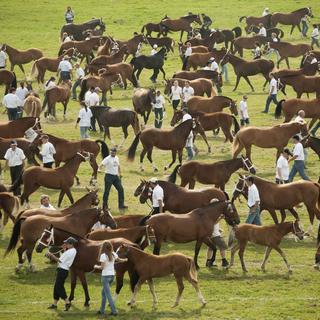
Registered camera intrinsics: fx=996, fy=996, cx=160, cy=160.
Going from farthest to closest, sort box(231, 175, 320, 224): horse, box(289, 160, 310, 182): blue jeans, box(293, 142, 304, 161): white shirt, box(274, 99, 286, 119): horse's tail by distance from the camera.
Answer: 1. box(274, 99, 286, 119): horse's tail
2. box(289, 160, 310, 182): blue jeans
3. box(293, 142, 304, 161): white shirt
4. box(231, 175, 320, 224): horse

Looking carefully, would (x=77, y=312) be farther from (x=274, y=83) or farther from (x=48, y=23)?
(x=48, y=23)

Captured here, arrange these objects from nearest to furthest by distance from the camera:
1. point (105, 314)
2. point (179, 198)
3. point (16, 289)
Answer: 1. point (105, 314)
2. point (16, 289)
3. point (179, 198)

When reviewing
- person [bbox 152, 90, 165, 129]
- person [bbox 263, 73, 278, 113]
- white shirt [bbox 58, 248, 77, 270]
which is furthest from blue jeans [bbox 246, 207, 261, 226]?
person [bbox 263, 73, 278, 113]

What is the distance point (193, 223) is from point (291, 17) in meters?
30.6

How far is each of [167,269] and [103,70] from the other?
66.3 feet

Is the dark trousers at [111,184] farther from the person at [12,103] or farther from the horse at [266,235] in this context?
the person at [12,103]

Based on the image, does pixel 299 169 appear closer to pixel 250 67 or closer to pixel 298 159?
pixel 298 159

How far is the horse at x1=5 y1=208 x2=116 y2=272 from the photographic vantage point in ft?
72.7

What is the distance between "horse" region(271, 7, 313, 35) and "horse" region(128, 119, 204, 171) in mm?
22260

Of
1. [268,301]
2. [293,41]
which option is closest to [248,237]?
[268,301]

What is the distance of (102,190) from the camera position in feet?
95.3

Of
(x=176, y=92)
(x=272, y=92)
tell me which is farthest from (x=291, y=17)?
(x=176, y=92)

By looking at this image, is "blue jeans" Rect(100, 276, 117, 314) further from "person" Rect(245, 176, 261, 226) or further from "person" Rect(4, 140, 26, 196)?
"person" Rect(4, 140, 26, 196)

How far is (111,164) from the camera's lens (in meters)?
26.3
